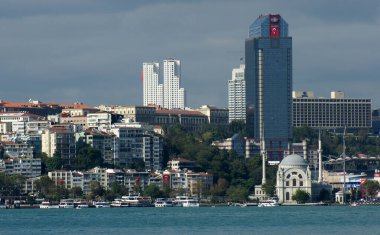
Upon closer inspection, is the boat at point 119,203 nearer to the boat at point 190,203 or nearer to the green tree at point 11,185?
the boat at point 190,203

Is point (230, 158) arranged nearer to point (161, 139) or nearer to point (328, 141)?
point (161, 139)

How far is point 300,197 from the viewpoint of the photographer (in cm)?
12775

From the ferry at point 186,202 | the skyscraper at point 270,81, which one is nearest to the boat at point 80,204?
the ferry at point 186,202

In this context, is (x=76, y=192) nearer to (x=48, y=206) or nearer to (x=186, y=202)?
(x=48, y=206)

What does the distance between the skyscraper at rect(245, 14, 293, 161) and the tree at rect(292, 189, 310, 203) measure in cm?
2747

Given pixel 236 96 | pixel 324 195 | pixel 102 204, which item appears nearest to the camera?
pixel 102 204

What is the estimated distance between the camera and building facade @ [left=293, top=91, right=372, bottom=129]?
180m

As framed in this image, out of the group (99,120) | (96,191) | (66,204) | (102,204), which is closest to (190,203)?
(102,204)

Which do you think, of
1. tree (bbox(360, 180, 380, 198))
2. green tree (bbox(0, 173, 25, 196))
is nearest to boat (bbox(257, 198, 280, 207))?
tree (bbox(360, 180, 380, 198))

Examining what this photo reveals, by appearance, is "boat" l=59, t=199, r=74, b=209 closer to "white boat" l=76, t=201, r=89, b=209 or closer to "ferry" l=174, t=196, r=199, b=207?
"white boat" l=76, t=201, r=89, b=209

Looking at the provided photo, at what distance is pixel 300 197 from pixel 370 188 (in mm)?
8234

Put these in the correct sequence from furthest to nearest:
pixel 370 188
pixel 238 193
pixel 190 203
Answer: pixel 370 188 → pixel 238 193 → pixel 190 203

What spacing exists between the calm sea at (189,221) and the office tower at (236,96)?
206ft

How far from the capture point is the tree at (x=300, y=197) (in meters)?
128
